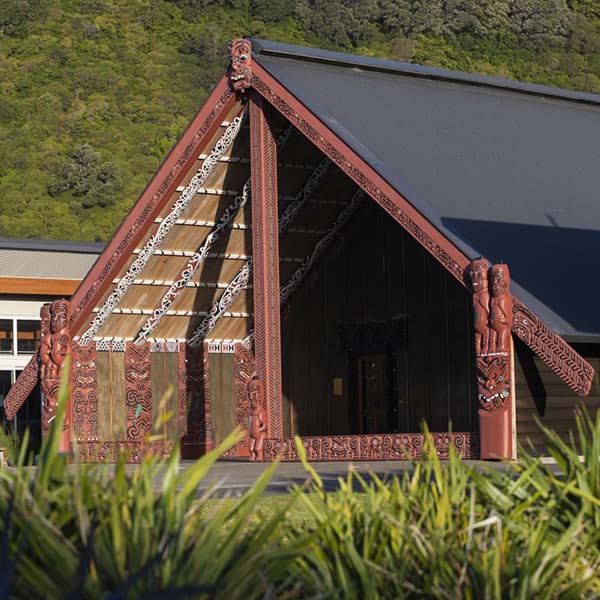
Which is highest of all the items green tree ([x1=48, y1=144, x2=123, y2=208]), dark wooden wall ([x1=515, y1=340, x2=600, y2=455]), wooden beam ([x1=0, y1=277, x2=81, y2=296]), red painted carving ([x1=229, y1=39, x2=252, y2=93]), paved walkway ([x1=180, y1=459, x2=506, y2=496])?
green tree ([x1=48, y1=144, x2=123, y2=208])

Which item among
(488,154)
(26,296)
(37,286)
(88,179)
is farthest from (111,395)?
(88,179)

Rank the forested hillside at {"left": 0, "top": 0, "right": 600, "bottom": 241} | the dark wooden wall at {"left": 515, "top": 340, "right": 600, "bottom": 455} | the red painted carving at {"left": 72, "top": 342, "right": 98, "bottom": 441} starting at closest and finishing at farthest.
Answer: the dark wooden wall at {"left": 515, "top": 340, "right": 600, "bottom": 455} < the red painted carving at {"left": 72, "top": 342, "right": 98, "bottom": 441} < the forested hillside at {"left": 0, "top": 0, "right": 600, "bottom": 241}

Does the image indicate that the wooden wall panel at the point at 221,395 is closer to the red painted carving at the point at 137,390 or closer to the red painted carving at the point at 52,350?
the red painted carving at the point at 137,390

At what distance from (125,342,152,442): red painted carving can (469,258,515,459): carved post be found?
27.4 ft

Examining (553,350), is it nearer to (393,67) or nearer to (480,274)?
(480,274)

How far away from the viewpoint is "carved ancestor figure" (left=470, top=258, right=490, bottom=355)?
14812 mm

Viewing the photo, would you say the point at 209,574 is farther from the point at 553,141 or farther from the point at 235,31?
the point at 235,31

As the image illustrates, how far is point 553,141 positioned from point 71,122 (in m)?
43.1

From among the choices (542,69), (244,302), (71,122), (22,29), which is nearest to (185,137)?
(244,302)

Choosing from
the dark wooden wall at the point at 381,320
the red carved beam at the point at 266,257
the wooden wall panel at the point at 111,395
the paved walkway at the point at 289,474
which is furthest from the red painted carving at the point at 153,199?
the paved walkway at the point at 289,474

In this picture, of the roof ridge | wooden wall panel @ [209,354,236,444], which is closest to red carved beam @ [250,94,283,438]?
the roof ridge

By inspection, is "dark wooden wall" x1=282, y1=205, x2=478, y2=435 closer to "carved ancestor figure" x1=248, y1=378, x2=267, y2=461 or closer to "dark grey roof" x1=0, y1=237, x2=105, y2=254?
"carved ancestor figure" x1=248, y1=378, x2=267, y2=461

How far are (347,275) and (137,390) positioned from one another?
405cm

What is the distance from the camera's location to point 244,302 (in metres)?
22.4
